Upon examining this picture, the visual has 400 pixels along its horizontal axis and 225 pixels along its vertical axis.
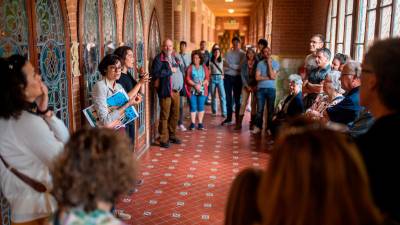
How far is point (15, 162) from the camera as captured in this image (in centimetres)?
194

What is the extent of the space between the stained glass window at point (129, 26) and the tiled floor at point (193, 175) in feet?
5.53

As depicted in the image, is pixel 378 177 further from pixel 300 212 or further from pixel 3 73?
pixel 3 73

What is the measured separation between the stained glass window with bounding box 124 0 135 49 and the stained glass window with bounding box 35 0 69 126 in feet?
6.09

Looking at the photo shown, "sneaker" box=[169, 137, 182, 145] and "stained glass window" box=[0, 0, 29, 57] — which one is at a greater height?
"stained glass window" box=[0, 0, 29, 57]

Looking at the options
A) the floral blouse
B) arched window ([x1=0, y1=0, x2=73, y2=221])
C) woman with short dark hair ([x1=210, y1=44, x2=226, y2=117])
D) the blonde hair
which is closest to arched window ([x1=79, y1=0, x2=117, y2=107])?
arched window ([x1=0, y1=0, x2=73, y2=221])

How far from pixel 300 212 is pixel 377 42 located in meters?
0.81

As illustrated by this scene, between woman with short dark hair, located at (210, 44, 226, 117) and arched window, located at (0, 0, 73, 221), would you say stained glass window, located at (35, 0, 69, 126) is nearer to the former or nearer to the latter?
arched window, located at (0, 0, 73, 221)

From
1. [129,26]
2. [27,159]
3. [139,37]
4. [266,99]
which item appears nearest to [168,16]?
[139,37]

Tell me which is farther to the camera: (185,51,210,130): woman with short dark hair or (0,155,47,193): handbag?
(185,51,210,130): woman with short dark hair

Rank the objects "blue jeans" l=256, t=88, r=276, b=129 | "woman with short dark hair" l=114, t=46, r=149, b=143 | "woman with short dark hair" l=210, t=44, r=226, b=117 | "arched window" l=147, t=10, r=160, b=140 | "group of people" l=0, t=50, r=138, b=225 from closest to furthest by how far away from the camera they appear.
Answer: "group of people" l=0, t=50, r=138, b=225
"woman with short dark hair" l=114, t=46, r=149, b=143
"arched window" l=147, t=10, r=160, b=140
"blue jeans" l=256, t=88, r=276, b=129
"woman with short dark hair" l=210, t=44, r=226, b=117

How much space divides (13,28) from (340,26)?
17.8ft

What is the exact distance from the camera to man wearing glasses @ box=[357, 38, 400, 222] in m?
1.37

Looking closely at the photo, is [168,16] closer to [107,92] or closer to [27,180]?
[107,92]

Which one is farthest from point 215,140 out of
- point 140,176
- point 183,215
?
point 183,215
